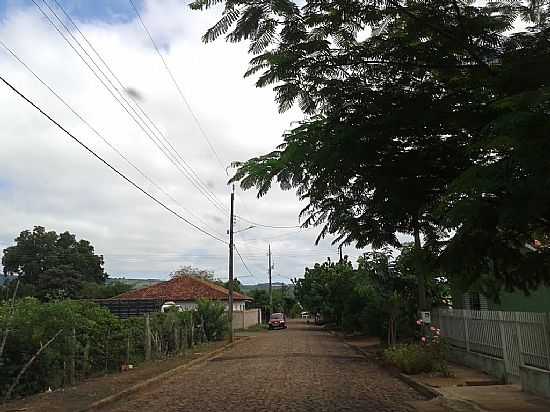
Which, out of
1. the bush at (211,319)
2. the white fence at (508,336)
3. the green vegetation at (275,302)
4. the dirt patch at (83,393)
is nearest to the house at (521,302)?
the white fence at (508,336)

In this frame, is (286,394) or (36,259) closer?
(286,394)

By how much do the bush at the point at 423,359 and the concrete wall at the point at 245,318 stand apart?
→ 112 ft

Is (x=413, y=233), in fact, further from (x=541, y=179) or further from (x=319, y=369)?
(x=319, y=369)

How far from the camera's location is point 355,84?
6496mm

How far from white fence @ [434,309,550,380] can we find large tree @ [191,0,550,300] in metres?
6.24

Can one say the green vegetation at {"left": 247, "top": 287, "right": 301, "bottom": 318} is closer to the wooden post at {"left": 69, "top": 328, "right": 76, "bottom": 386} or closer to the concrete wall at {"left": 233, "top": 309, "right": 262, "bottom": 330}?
the concrete wall at {"left": 233, "top": 309, "right": 262, "bottom": 330}

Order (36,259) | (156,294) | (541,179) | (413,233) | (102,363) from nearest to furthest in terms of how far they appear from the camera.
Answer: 1. (541,179)
2. (413,233)
3. (102,363)
4. (156,294)
5. (36,259)

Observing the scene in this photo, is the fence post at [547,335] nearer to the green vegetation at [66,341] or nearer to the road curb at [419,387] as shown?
the road curb at [419,387]

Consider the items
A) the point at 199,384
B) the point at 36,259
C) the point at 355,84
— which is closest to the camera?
the point at 355,84

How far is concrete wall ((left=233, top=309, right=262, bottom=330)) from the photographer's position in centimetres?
5147

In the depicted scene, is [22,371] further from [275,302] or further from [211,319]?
[275,302]

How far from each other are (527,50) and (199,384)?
498 inches

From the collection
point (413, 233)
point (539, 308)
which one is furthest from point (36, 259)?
point (413, 233)

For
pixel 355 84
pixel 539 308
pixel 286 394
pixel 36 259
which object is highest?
pixel 36 259
